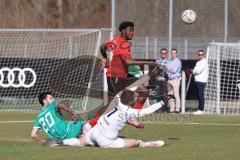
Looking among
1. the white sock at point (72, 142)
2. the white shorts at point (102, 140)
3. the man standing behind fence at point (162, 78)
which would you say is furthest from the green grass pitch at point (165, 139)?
the man standing behind fence at point (162, 78)

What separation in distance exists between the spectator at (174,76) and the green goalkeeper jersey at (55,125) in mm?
9673

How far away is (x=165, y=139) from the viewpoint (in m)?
15.6

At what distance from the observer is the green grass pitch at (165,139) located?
12461 millimetres

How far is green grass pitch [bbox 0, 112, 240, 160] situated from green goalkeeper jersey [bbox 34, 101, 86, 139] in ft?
1.20

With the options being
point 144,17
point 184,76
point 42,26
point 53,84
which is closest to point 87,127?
point 184,76

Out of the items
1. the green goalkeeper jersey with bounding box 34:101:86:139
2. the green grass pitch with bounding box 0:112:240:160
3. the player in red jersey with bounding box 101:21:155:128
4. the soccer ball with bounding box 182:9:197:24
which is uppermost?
the soccer ball with bounding box 182:9:197:24

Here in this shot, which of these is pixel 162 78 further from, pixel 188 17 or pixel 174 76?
pixel 188 17

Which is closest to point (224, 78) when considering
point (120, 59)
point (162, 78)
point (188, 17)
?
point (162, 78)

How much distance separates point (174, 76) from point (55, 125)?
10.2m

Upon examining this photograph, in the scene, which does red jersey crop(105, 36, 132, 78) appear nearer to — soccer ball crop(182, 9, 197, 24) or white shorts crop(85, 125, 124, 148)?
white shorts crop(85, 125, 124, 148)

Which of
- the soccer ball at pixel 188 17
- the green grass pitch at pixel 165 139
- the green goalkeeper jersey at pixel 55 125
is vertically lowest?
the green grass pitch at pixel 165 139

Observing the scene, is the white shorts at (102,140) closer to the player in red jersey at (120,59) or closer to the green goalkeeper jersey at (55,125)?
the green goalkeeper jersey at (55,125)

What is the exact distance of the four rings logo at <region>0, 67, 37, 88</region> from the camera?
25.5m

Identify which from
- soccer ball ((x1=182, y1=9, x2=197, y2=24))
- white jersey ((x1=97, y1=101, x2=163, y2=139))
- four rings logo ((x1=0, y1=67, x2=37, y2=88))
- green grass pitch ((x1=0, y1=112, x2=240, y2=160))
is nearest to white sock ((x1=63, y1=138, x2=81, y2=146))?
green grass pitch ((x1=0, y1=112, x2=240, y2=160))
